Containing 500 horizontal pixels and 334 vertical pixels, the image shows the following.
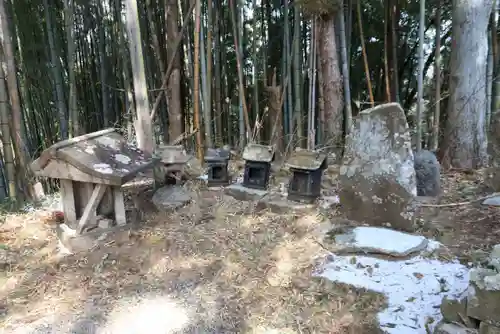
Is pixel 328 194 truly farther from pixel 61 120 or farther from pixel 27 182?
pixel 61 120

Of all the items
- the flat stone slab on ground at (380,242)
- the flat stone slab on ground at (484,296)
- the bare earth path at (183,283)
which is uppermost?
the flat stone slab on ground at (484,296)

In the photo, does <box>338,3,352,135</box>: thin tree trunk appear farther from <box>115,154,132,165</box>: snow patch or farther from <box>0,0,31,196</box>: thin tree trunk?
<box>0,0,31,196</box>: thin tree trunk

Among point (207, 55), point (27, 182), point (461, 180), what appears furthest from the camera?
point (207, 55)

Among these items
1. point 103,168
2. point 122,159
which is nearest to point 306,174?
point 122,159

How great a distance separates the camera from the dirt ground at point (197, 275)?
68.8 inches

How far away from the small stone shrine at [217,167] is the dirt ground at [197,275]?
383 millimetres

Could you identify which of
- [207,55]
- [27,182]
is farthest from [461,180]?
[27,182]

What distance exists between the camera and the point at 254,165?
10.3 feet

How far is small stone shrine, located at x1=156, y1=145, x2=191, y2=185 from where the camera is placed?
3.00m

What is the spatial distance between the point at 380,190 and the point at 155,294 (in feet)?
5.31

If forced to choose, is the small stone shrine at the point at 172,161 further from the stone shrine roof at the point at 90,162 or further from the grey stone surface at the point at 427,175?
the grey stone surface at the point at 427,175

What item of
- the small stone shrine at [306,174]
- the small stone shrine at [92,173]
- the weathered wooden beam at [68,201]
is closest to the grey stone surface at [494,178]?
the small stone shrine at [306,174]

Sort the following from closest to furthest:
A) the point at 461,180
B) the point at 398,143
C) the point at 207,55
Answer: the point at 398,143
the point at 461,180
the point at 207,55

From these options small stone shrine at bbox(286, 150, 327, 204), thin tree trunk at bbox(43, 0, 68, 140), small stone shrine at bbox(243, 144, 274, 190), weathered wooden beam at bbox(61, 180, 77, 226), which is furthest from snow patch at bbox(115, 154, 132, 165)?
thin tree trunk at bbox(43, 0, 68, 140)
